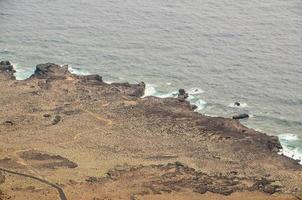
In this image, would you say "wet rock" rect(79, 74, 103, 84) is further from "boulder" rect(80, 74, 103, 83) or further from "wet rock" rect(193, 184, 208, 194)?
"wet rock" rect(193, 184, 208, 194)

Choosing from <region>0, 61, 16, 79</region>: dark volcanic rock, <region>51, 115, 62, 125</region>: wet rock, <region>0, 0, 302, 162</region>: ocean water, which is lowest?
<region>51, 115, 62, 125</region>: wet rock

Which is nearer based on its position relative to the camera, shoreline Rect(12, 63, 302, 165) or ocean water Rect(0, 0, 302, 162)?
shoreline Rect(12, 63, 302, 165)

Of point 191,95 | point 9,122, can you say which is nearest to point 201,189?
point 9,122

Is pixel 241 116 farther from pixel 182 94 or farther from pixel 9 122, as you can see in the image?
pixel 9 122

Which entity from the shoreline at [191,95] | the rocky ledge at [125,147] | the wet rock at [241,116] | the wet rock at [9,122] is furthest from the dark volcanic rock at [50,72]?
the wet rock at [241,116]

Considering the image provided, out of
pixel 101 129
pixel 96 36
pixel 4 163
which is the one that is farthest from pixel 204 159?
pixel 96 36

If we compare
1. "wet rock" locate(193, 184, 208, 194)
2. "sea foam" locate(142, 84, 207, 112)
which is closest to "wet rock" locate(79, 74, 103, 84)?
"sea foam" locate(142, 84, 207, 112)

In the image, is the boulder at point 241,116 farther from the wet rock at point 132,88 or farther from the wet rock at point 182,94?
the wet rock at point 132,88
